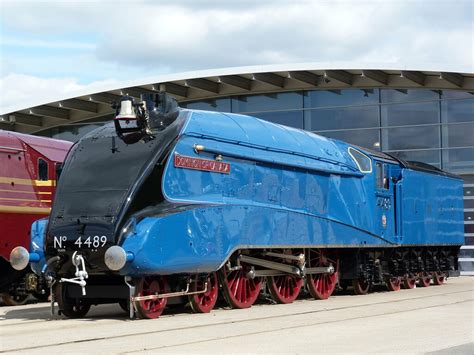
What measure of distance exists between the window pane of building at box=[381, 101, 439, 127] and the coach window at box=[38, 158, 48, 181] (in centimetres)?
1589

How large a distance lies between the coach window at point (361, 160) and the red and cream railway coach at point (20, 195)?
7187 mm

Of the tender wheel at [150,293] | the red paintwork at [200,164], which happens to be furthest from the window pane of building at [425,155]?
the tender wheel at [150,293]

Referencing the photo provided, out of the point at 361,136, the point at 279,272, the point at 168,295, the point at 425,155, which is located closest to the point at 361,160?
the point at 279,272

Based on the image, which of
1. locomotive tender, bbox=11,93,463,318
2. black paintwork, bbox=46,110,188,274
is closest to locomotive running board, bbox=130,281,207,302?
locomotive tender, bbox=11,93,463,318

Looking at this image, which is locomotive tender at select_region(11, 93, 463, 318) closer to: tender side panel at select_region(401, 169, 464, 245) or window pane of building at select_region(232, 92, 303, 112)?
tender side panel at select_region(401, 169, 464, 245)

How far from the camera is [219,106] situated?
3259 cm

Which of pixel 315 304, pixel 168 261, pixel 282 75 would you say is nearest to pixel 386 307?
pixel 315 304

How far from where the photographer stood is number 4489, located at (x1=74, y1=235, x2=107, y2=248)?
13115mm

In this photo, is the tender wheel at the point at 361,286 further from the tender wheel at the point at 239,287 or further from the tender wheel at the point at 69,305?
the tender wheel at the point at 69,305

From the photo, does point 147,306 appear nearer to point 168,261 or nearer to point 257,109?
point 168,261

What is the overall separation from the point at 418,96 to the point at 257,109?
6.02 metres

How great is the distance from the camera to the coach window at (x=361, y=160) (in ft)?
67.8

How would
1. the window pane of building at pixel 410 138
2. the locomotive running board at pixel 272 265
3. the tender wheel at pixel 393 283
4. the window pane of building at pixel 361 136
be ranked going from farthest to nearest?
the window pane of building at pixel 361 136, the window pane of building at pixel 410 138, the tender wheel at pixel 393 283, the locomotive running board at pixel 272 265

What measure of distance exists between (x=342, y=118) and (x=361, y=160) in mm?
10917
